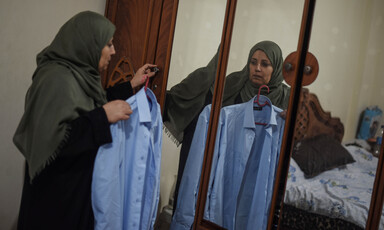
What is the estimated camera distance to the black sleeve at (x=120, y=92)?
1.60m

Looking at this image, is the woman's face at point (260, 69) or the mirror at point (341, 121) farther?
the woman's face at point (260, 69)

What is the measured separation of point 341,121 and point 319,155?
0.47 ft

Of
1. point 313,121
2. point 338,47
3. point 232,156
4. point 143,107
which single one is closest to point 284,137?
point 313,121

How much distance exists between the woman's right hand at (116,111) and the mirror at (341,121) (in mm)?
669

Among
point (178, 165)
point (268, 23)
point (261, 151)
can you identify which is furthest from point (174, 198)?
point (268, 23)

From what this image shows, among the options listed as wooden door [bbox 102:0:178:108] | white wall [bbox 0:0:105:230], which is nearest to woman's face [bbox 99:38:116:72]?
wooden door [bbox 102:0:178:108]

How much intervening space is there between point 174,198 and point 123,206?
29cm

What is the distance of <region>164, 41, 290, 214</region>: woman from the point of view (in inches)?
50.5

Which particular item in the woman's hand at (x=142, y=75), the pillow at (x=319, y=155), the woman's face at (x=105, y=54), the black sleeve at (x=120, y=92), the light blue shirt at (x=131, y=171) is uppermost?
the woman's face at (x=105, y=54)

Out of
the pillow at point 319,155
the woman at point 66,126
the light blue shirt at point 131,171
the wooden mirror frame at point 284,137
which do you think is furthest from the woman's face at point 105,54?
the pillow at point 319,155

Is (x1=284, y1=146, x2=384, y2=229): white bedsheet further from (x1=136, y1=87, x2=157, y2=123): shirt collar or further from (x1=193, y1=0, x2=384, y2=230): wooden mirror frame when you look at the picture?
(x1=136, y1=87, x2=157, y2=123): shirt collar

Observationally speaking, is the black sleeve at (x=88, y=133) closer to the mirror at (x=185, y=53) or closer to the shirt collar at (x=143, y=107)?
the shirt collar at (x=143, y=107)

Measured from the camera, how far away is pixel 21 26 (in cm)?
180

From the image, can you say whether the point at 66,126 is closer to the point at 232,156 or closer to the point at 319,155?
the point at 232,156
